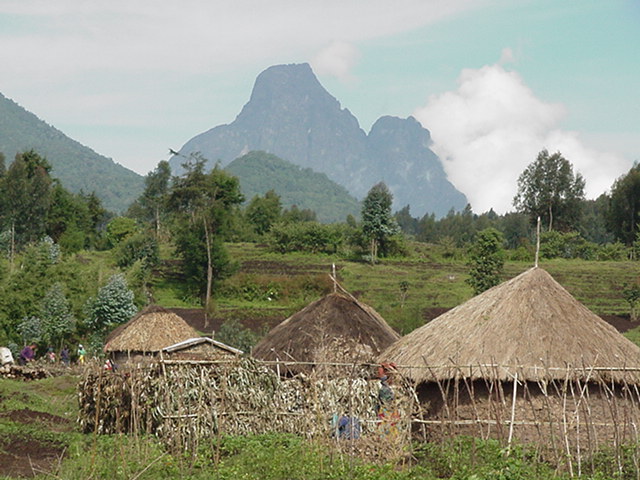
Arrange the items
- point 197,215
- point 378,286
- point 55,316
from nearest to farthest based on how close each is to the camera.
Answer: point 55,316 < point 197,215 < point 378,286

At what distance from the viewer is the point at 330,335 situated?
16.8 m

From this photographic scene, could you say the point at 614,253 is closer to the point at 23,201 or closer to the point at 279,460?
the point at 23,201

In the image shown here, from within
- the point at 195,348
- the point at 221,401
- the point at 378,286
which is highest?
the point at 378,286

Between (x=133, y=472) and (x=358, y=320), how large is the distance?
8.20 m

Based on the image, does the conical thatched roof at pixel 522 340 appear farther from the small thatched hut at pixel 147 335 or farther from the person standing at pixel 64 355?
the person standing at pixel 64 355

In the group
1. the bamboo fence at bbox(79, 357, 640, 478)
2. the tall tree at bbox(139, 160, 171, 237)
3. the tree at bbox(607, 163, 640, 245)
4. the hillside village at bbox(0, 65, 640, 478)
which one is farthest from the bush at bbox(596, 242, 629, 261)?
the bamboo fence at bbox(79, 357, 640, 478)

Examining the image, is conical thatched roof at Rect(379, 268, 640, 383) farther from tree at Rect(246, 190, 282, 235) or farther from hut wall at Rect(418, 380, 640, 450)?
tree at Rect(246, 190, 282, 235)

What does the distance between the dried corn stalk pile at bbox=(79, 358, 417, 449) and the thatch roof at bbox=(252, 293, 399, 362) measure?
8.81 ft

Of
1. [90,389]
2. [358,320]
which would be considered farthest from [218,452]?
[358,320]

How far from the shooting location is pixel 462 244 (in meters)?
74.2

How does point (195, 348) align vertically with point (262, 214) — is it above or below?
below

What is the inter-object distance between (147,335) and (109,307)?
19.4 feet

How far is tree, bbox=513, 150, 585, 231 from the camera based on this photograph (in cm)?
6919

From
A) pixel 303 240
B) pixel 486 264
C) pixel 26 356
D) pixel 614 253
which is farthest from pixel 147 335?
pixel 614 253
